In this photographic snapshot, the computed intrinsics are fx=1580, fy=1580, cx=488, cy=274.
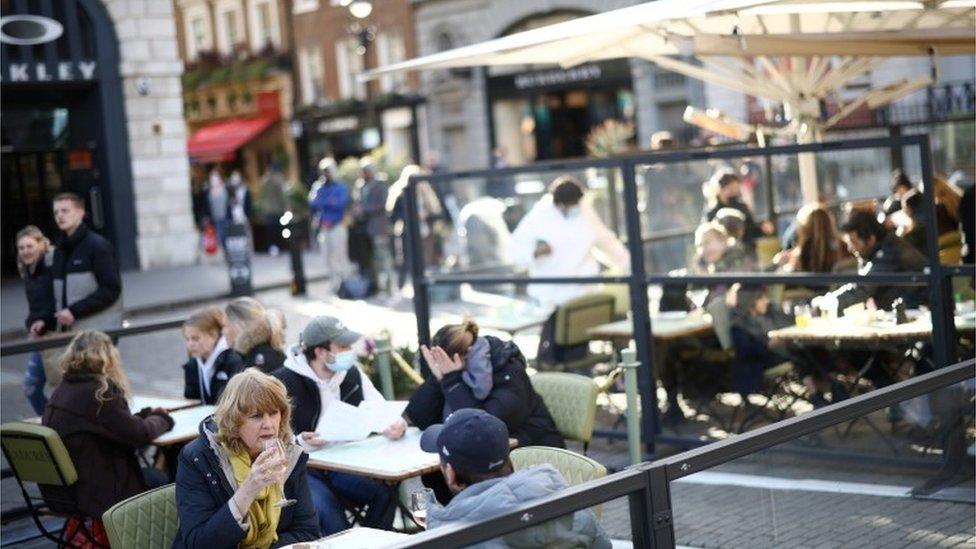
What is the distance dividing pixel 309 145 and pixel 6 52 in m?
22.6

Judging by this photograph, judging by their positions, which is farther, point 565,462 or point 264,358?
point 264,358

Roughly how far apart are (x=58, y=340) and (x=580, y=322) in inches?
146

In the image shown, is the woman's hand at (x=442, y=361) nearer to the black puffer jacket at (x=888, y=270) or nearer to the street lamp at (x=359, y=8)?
the black puffer jacket at (x=888, y=270)

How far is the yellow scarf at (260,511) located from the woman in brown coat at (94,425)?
1.95 meters

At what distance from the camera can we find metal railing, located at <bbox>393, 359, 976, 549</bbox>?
3.91 meters

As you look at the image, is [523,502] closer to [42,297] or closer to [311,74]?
[42,297]

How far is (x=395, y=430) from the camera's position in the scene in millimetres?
7551

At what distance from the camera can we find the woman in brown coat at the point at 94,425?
7.52m

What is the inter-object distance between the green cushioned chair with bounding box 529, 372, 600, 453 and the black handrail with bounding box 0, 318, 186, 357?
2.59 meters

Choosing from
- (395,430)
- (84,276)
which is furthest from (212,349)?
(84,276)

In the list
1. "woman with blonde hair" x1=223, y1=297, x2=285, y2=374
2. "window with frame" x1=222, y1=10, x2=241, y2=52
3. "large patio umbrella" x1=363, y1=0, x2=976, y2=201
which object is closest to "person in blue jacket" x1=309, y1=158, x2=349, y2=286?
"large patio umbrella" x1=363, y1=0, x2=976, y2=201

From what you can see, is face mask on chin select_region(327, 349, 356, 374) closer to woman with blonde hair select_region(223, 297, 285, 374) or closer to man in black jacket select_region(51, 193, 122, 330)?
woman with blonde hair select_region(223, 297, 285, 374)

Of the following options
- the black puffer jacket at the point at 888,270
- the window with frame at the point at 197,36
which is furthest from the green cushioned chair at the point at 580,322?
the window with frame at the point at 197,36

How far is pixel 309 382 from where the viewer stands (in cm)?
770
